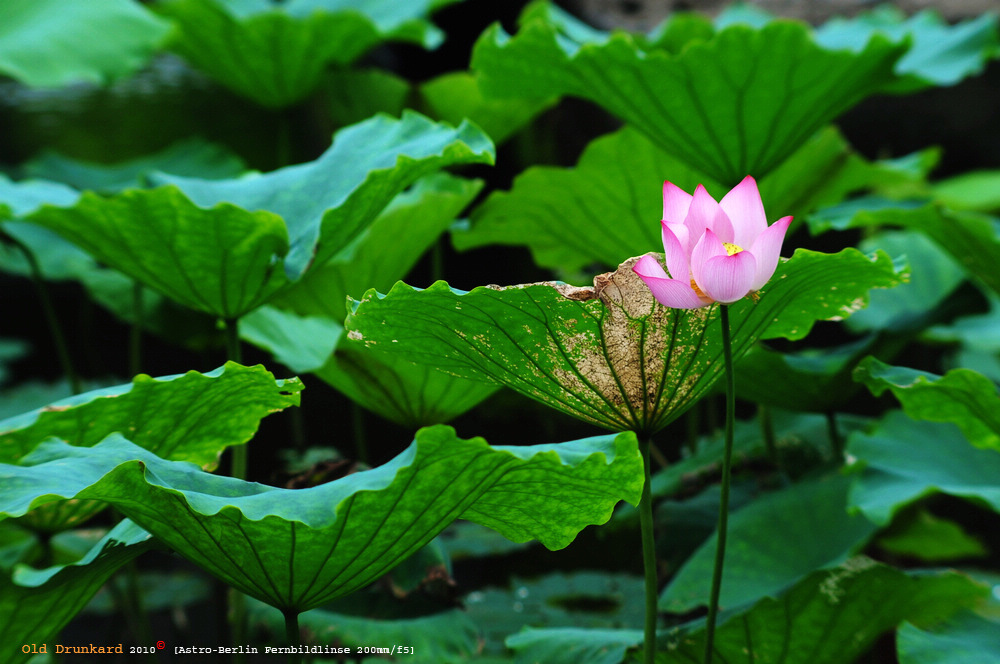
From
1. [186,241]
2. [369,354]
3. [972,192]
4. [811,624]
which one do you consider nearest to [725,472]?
[811,624]

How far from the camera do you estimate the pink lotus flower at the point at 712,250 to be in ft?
1.69

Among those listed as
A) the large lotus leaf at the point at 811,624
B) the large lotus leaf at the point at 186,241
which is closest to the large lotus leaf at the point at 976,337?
the large lotus leaf at the point at 811,624

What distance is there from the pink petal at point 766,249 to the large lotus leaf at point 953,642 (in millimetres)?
405

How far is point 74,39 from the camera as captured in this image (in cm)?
152

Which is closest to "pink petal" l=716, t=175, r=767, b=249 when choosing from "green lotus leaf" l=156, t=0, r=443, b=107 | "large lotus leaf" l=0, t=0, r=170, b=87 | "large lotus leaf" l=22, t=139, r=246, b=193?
"green lotus leaf" l=156, t=0, r=443, b=107

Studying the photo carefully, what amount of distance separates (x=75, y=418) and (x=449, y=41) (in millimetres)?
1676

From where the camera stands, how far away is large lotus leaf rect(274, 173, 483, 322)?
1129 mm

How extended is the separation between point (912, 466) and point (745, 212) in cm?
57

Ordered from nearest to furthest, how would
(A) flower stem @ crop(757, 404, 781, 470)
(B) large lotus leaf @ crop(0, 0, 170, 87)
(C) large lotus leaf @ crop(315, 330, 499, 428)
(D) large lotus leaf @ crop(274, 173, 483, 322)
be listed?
1. (C) large lotus leaf @ crop(315, 330, 499, 428)
2. (D) large lotus leaf @ crop(274, 173, 483, 322)
3. (A) flower stem @ crop(757, 404, 781, 470)
4. (B) large lotus leaf @ crop(0, 0, 170, 87)

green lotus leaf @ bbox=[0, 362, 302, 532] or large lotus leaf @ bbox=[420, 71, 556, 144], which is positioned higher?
large lotus leaf @ bbox=[420, 71, 556, 144]

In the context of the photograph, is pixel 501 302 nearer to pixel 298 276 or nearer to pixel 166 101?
pixel 298 276

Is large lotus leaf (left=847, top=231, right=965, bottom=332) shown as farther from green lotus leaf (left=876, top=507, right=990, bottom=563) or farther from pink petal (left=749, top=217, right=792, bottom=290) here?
pink petal (left=749, top=217, right=792, bottom=290)

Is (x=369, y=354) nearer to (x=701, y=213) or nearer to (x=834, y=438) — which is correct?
(x=701, y=213)

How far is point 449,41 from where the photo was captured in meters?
2.12
